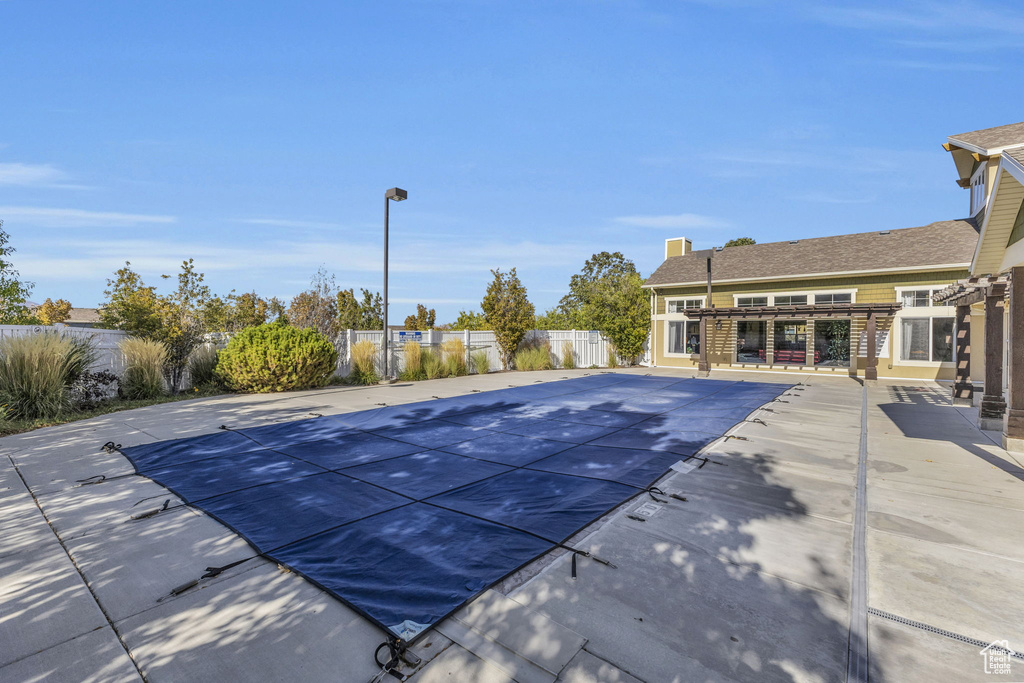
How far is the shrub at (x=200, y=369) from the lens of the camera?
1165cm

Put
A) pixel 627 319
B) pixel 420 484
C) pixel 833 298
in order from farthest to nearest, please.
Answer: pixel 627 319, pixel 833 298, pixel 420 484

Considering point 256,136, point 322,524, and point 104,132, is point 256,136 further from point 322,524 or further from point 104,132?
point 322,524

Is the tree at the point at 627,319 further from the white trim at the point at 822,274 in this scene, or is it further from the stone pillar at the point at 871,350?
the stone pillar at the point at 871,350

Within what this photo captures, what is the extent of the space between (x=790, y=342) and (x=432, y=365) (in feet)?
47.2

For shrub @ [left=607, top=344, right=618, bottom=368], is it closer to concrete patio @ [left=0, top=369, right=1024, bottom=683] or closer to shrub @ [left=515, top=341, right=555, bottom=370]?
shrub @ [left=515, top=341, right=555, bottom=370]

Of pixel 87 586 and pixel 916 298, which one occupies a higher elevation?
pixel 916 298

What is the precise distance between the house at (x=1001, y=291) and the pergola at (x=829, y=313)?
10.0 ft

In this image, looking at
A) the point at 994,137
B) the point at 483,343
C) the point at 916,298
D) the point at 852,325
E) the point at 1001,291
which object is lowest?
the point at 483,343

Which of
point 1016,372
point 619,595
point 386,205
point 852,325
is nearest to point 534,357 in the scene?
point 386,205

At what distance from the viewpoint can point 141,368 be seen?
10266mm

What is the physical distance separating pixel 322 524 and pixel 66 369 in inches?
331

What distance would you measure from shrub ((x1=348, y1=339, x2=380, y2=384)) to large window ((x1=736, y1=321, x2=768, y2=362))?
1461 cm

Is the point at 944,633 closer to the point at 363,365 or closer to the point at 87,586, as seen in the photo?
the point at 87,586

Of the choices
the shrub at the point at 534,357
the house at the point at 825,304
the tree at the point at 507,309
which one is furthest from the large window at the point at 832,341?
the tree at the point at 507,309
